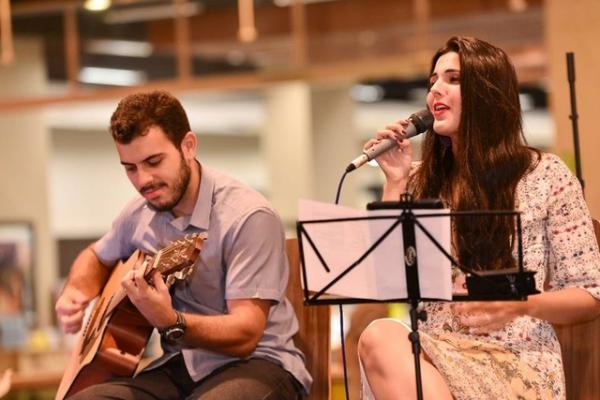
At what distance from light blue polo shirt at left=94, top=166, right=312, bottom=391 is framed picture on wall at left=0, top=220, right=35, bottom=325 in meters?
6.50

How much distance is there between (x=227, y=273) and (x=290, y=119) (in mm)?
6246

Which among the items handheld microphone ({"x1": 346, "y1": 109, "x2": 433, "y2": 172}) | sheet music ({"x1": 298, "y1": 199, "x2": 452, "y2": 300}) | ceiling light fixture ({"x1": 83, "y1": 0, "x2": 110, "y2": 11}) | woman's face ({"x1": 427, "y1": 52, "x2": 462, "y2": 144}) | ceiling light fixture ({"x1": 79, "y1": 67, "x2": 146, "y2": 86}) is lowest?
sheet music ({"x1": 298, "y1": 199, "x2": 452, "y2": 300})

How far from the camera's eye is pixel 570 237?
2.76 m

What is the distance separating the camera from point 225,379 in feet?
9.92

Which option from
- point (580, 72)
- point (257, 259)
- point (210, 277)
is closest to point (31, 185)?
point (580, 72)

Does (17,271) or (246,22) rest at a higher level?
(246,22)

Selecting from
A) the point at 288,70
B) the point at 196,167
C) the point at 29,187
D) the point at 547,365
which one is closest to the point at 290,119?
the point at 288,70

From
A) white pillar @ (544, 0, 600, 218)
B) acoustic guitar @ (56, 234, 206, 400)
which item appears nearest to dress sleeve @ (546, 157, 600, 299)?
acoustic guitar @ (56, 234, 206, 400)

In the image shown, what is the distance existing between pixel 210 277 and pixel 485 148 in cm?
82

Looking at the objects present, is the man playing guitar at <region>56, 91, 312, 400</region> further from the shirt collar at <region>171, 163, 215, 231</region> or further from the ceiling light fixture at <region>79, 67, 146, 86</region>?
the ceiling light fixture at <region>79, 67, 146, 86</region>

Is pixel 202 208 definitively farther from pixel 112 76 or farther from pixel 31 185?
pixel 31 185

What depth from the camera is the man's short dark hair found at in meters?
3.17

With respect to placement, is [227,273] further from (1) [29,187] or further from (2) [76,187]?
(2) [76,187]

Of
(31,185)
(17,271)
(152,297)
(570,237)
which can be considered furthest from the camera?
(31,185)
